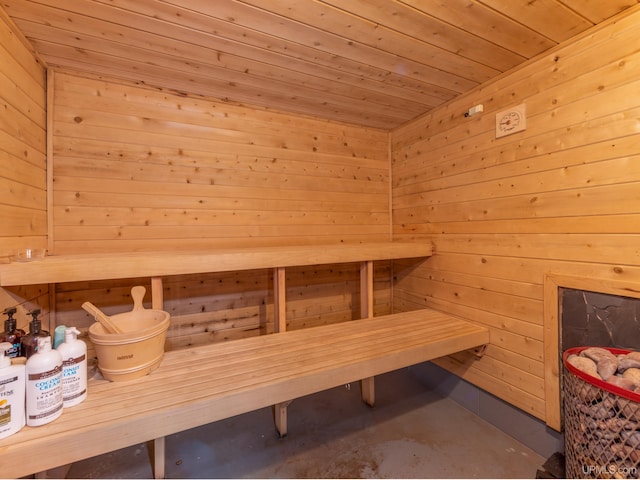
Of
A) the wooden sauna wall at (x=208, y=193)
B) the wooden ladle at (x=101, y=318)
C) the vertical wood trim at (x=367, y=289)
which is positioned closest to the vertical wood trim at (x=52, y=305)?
A: the wooden sauna wall at (x=208, y=193)

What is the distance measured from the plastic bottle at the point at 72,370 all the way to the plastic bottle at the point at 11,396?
12 centimetres

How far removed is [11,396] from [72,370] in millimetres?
171

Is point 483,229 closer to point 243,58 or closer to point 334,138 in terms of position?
point 334,138

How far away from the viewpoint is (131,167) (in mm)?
1854

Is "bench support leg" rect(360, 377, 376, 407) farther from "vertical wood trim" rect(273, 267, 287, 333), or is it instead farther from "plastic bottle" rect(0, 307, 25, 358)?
"plastic bottle" rect(0, 307, 25, 358)

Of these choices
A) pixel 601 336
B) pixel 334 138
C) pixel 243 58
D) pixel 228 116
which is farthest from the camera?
pixel 334 138

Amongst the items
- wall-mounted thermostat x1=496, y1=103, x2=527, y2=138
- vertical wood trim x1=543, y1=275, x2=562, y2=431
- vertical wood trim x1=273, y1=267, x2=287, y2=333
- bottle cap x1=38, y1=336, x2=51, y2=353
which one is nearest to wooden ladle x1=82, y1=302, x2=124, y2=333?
bottle cap x1=38, y1=336, x2=51, y2=353

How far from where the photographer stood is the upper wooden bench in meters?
0.98

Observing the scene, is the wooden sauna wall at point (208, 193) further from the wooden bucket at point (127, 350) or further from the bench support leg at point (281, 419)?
the wooden bucket at point (127, 350)

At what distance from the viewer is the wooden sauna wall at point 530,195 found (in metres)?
1.32

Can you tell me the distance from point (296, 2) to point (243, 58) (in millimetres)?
494

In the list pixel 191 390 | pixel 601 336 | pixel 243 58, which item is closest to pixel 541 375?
pixel 601 336

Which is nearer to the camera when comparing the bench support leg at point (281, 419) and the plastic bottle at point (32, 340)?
the plastic bottle at point (32, 340)

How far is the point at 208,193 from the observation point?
6.75 feet
